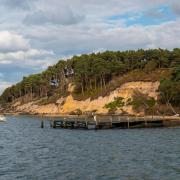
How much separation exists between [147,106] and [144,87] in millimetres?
14808

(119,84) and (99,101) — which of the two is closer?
(119,84)

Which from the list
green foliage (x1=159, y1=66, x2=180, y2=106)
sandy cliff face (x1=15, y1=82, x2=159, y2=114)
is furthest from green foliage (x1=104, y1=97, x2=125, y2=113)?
green foliage (x1=159, y1=66, x2=180, y2=106)

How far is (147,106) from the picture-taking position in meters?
116

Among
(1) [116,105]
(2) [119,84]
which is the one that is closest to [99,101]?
(2) [119,84]

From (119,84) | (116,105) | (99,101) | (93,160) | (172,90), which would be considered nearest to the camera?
(93,160)

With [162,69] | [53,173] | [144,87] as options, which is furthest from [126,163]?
[162,69]

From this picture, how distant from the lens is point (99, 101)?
453 feet

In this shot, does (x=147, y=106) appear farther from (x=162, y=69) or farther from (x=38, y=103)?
(x=38, y=103)

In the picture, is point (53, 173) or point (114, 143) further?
point (114, 143)

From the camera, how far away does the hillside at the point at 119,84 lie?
11383 centimetres

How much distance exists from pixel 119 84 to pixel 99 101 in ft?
27.0

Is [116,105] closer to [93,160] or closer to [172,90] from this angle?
[172,90]

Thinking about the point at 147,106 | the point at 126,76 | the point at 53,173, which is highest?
the point at 126,76

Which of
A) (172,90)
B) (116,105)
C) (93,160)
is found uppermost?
(172,90)
